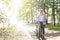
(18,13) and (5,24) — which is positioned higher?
(18,13)

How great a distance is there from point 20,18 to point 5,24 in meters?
0.27

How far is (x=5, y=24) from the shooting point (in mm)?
2727

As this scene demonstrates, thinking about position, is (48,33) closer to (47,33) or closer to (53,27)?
(47,33)

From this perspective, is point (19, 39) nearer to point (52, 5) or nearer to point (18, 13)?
point (18, 13)

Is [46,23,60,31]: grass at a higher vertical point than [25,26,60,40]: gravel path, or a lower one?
higher

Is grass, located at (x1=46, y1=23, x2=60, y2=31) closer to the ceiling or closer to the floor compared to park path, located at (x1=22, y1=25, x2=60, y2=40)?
closer to the ceiling

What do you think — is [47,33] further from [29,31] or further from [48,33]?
[29,31]

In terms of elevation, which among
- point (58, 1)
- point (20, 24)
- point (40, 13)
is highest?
point (58, 1)

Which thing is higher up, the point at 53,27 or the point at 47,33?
the point at 53,27

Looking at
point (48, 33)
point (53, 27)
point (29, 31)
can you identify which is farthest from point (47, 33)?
point (29, 31)

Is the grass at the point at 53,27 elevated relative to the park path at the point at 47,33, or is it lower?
elevated

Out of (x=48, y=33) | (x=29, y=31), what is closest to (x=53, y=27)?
(x=48, y=33)

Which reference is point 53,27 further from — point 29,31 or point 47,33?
point 29,31

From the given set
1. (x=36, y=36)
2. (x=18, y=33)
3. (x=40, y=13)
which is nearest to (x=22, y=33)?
(x=18, y=33)
